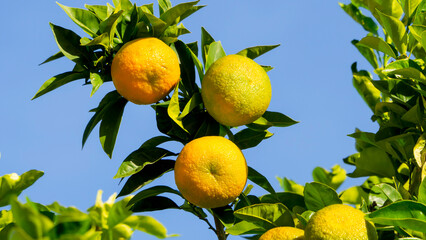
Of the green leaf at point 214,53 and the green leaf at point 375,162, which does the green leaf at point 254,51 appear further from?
the green leaf at point 375,162

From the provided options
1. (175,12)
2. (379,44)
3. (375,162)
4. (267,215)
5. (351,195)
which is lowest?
(351,195)

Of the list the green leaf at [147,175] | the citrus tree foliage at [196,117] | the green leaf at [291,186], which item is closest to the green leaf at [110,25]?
the citrus tree foliage at [196,117]

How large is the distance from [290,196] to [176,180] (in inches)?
22.4

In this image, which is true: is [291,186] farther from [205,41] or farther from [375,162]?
[205,41]

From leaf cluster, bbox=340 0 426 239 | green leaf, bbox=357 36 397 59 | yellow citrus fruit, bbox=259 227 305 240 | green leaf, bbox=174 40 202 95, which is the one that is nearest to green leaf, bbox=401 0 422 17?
leaf cluster, bbox=340 0 426 239

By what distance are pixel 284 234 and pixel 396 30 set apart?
1202 mm

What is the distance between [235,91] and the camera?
2.13 m

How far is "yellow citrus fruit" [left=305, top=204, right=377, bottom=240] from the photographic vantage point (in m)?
1.86

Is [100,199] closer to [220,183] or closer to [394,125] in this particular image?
[220,183]

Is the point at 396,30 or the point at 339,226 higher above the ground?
the point at 396,30

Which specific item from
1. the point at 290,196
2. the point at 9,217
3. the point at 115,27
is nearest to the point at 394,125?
the point at 290,196

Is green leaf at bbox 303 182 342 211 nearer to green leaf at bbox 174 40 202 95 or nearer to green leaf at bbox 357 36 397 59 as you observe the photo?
green leaf at bbox 174 40 202 95

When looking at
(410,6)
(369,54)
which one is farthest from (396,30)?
(369,54)

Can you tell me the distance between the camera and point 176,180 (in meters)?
2.12
